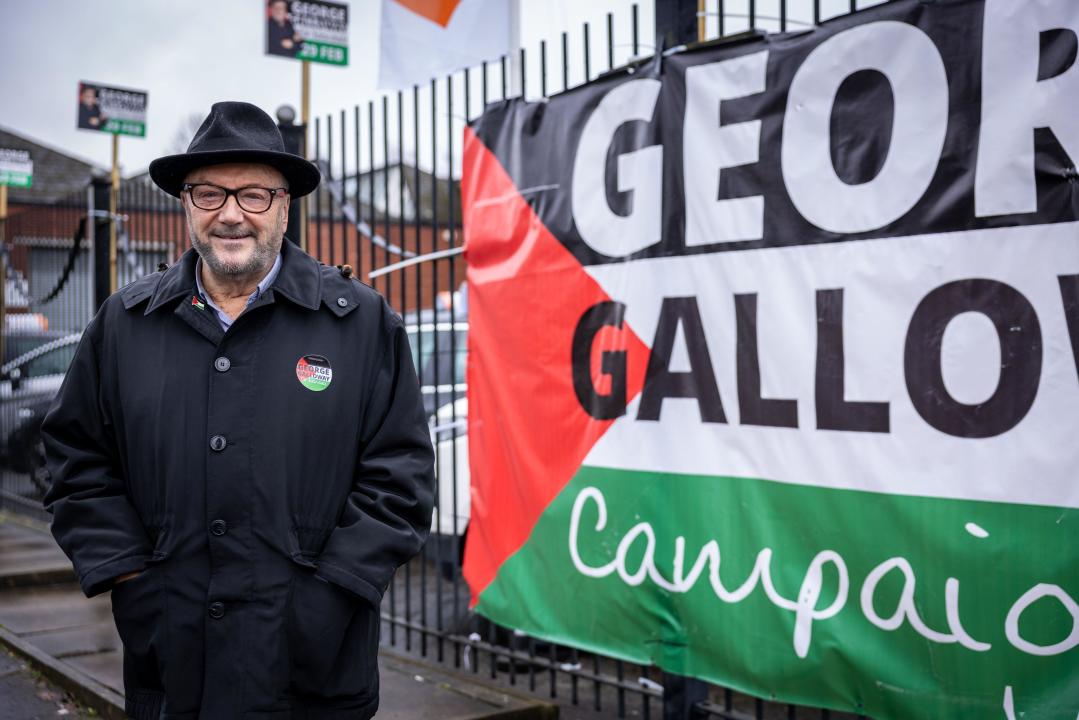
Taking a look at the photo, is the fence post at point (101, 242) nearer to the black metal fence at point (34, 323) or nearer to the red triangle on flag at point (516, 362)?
the black metal fence at point (34, 323)

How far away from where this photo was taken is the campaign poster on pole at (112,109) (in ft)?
31.5

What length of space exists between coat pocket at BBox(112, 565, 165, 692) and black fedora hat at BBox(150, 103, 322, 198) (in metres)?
1.02

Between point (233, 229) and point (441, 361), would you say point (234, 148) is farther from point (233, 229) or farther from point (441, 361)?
point (441, 361)

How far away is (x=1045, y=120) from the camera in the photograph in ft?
9.68

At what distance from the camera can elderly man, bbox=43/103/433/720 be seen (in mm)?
2525

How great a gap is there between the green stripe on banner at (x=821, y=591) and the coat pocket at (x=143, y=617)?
6.34ft

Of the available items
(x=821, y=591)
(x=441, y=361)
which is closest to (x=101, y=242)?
(x=441, y=361)

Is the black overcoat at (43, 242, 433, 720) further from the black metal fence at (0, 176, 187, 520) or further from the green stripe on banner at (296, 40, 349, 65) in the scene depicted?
the black metal fence at (0, 176, 187, 520)

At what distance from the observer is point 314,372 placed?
2.64 metres

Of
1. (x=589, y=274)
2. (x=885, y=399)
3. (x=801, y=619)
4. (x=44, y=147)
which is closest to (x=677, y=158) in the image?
(x=589, y=274)

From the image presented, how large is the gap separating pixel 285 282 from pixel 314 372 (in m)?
0.25

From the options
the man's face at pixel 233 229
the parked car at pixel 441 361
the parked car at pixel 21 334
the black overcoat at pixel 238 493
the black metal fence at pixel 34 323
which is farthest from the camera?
the parked car at pixel 21 334

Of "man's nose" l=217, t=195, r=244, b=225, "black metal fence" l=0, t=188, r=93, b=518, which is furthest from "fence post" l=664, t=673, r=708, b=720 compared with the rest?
"black metal fence" l=0, t=188, r=93, b=518

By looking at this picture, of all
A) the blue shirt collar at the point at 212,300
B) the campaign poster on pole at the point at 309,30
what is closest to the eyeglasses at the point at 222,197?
the blue shirt collar at the point at 212,300
